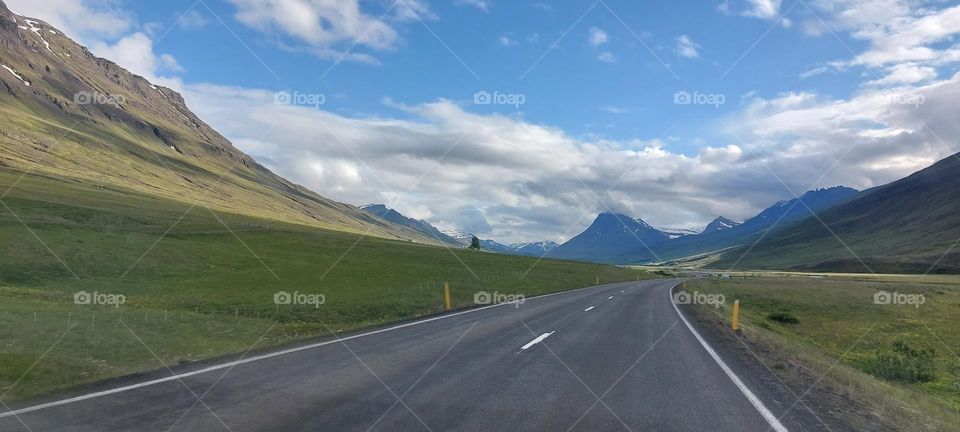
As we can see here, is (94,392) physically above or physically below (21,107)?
below

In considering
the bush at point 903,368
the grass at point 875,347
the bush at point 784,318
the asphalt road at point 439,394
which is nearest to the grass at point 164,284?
the asphalt road at point 439,394

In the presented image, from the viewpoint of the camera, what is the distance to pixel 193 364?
10930 millimetres

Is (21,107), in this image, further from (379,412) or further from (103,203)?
(379,412)

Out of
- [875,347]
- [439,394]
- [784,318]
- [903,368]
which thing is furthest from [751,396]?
[784,318]

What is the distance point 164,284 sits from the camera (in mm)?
38125

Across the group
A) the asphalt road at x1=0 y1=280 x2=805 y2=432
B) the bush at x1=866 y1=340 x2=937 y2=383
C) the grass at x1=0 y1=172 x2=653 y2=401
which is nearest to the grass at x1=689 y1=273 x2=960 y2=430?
the bush at x1=866 y1=340 x2=937 y2=383

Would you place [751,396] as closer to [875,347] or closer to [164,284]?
[875,347]

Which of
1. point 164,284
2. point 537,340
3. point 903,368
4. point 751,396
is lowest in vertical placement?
point 903,368

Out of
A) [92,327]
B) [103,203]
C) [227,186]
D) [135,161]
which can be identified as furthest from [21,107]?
[92,327]

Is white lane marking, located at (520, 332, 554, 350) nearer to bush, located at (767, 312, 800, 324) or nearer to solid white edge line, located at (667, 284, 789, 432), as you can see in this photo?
solid white edge line, located at (667, 284, 789, 432)

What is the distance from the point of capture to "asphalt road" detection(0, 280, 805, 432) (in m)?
6.93

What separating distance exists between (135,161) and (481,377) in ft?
665

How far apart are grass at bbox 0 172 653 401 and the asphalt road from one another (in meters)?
2.32

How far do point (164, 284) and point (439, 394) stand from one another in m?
36.9
